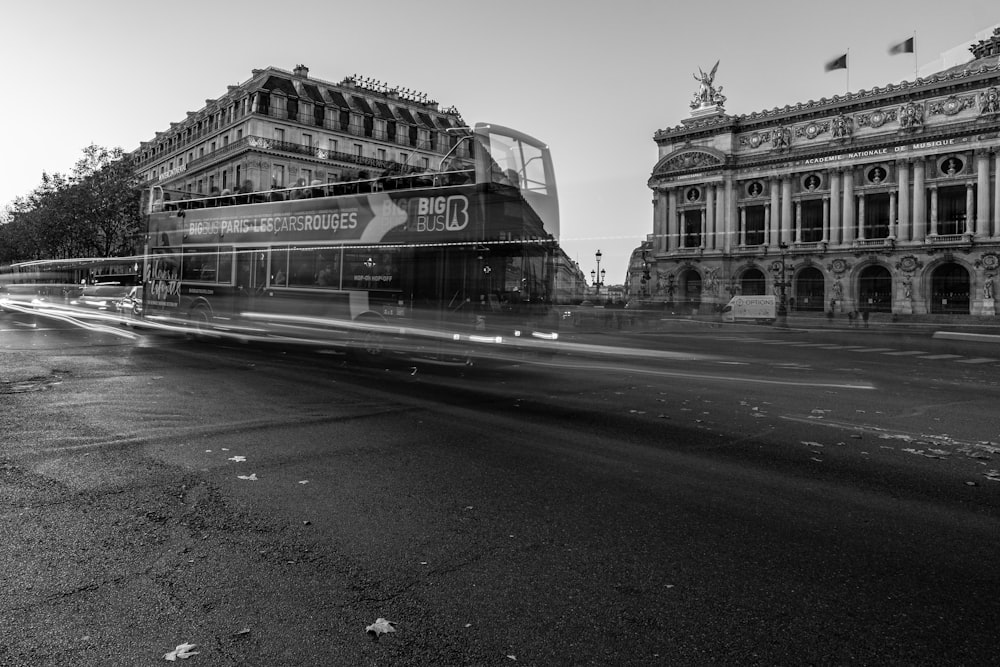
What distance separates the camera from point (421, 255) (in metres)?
13.3

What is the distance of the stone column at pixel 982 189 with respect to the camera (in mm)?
58312

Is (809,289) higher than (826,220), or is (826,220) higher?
(826,220)

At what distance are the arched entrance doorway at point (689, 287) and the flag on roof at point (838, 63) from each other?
2479 centimetres

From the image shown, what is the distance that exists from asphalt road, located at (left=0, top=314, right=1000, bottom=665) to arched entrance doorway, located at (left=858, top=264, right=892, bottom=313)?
2421 inches

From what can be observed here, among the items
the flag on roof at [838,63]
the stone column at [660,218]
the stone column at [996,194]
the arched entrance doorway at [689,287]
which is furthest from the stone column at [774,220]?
the stone column at [996,194]

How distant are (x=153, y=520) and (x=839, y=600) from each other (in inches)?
164

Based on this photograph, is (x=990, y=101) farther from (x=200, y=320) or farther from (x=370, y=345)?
(x=200, y=320)

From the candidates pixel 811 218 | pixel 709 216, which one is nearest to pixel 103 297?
pixel 709 216

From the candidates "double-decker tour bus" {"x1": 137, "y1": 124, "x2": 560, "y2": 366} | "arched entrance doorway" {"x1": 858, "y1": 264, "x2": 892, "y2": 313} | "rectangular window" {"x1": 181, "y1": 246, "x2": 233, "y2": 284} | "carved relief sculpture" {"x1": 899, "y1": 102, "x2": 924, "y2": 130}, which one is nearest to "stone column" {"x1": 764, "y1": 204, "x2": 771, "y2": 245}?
"arched entrance doorway" {"x1": 858, "y1": 264, "x2": 892, "y2": 313}

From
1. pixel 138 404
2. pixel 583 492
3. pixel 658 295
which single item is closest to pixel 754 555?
pixel 583 492

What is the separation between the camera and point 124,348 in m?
16.0

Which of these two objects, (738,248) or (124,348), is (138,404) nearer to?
(124,348)

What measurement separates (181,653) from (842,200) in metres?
76.7

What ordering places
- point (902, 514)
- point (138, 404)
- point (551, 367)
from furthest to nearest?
point (551, 367), point (138, 404), point (902, 514)
